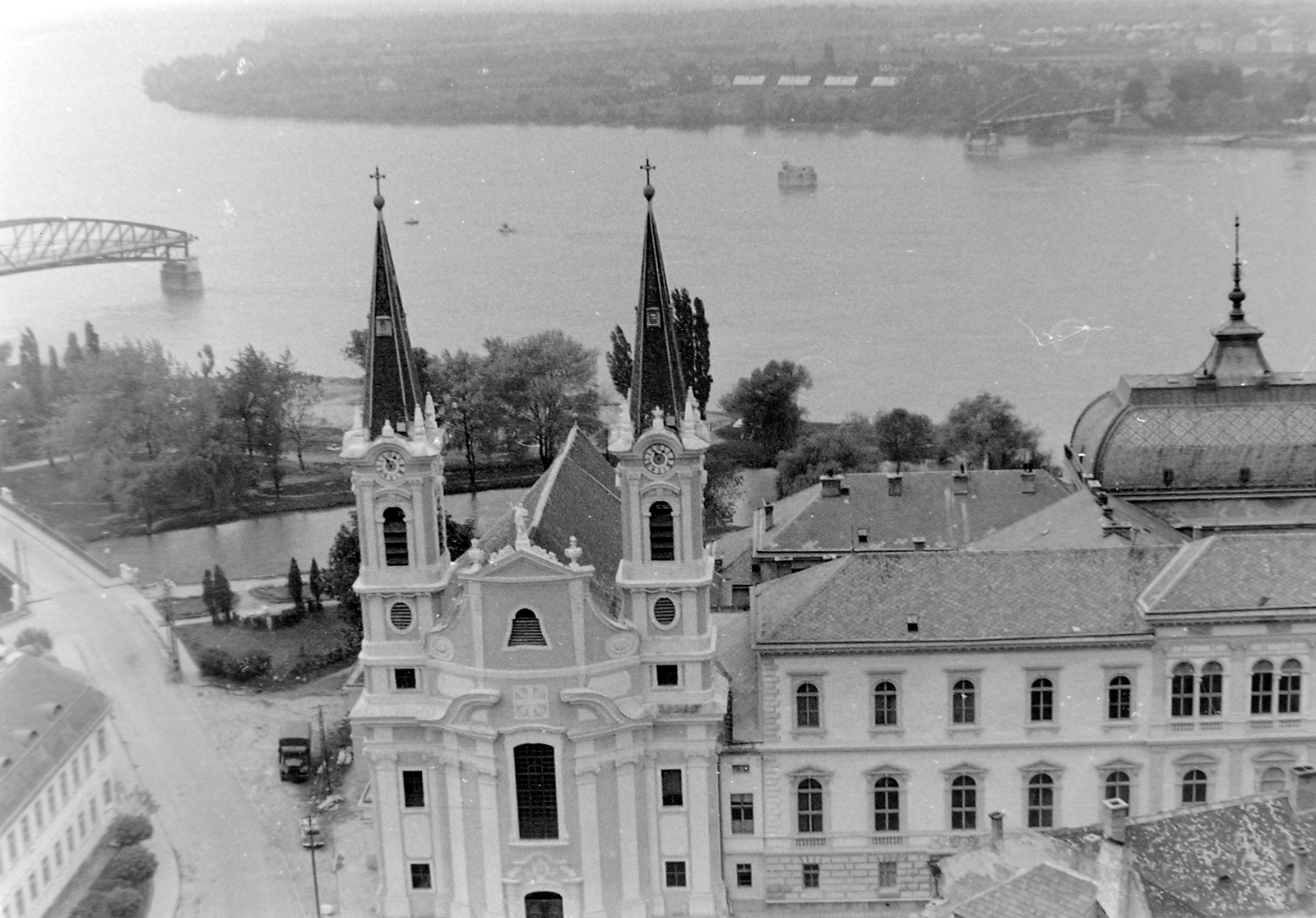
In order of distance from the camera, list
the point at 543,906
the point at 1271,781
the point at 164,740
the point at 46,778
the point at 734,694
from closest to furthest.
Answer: the point at 543,906, the point at 1271,781, the point at 46,778, the point at 734,694, the point at 164,740

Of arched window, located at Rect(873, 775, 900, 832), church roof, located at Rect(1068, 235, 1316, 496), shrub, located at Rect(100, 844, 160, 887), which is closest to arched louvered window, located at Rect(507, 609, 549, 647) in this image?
arched window, located at Rect(873, 775, 900, 832)

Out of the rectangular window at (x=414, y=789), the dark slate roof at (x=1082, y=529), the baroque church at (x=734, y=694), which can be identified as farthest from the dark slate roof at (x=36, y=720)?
the dark slate roof at (x=1082, y=529)

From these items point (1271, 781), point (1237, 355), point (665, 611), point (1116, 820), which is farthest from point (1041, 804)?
point (1237, 355)

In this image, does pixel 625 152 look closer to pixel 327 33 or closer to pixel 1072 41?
pixel 327 33

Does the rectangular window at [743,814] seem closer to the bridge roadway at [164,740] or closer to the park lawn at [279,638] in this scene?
the bridge roadway at [164,740]

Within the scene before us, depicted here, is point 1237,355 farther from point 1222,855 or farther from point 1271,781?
point 1222,855

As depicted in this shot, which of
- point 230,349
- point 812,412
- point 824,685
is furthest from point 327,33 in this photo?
point 824,685

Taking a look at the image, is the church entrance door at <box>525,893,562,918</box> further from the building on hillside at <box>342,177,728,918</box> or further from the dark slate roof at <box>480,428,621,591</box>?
the dark slate roof at <box>480,428,621,591</box>
